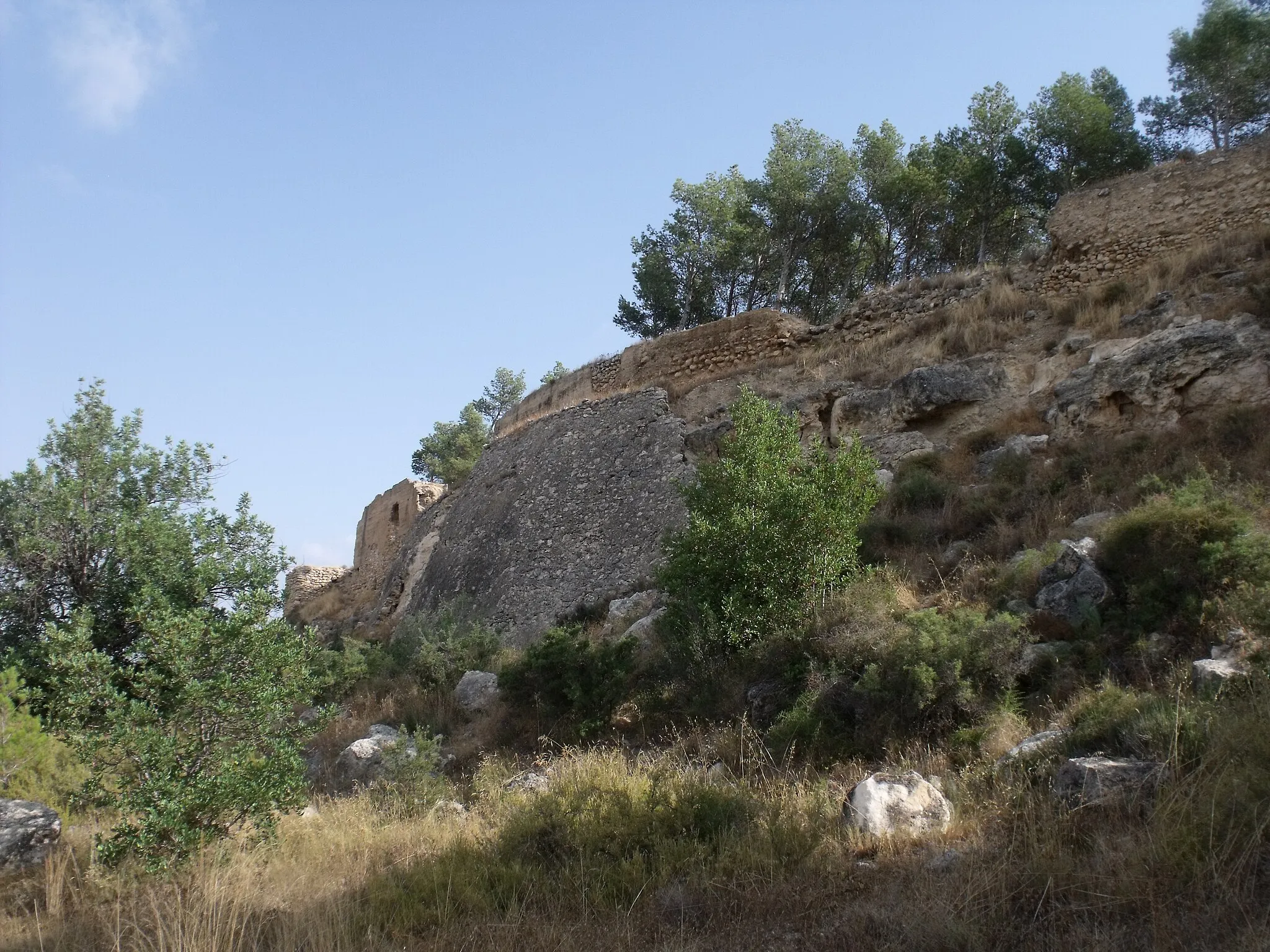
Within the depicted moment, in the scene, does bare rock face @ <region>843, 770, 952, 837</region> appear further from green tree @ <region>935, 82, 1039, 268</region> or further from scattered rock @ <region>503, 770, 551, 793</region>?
green tree @ <region>935, 82, 1039, 268</region>

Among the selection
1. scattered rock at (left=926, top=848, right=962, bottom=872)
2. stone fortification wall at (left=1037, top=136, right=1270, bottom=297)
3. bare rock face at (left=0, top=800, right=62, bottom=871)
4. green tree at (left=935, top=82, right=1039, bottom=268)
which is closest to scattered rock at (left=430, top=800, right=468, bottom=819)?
bare rock face at (left=0, top=800, right=62, bottom=871)

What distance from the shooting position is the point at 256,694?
6.25m

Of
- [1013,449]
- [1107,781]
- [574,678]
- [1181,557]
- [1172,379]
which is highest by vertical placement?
[1172,379]

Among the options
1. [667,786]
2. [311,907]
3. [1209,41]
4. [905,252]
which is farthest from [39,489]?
[1209,41]

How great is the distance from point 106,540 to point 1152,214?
14832mm

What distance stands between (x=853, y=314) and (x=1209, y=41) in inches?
392

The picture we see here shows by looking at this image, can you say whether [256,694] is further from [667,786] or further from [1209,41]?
[1209,41]

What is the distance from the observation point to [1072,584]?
23.9 ft

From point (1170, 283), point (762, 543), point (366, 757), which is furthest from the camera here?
point (1170, 283)

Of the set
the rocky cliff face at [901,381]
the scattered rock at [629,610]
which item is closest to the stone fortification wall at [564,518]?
the rocky cliff face at [901,381]

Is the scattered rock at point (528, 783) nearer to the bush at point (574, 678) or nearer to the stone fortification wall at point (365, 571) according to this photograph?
the bush at point (574, 678)

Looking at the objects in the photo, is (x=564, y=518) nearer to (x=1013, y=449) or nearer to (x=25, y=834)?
(x=1013, y=449)

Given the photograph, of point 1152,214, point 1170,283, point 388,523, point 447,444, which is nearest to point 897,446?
point 1170,283

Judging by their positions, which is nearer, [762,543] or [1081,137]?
[762,543]
